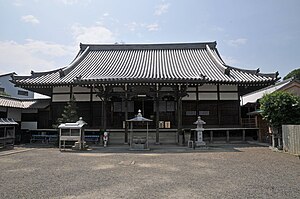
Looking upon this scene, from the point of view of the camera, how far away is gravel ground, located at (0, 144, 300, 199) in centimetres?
528

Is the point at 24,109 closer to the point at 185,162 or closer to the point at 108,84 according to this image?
the point at 108,84

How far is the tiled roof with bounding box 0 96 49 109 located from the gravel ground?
883 centimetres

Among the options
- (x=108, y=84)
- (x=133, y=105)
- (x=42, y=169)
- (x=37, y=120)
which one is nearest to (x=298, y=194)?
(x=42, y=169)

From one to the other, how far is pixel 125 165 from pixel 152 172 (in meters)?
1.55

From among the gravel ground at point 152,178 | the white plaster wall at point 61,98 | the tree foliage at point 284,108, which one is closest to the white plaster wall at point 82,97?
the white plaster wall at point 61,98

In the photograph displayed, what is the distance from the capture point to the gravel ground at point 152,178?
5.28 meters

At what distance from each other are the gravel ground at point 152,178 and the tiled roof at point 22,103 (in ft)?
29.0

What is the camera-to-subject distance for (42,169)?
797cm

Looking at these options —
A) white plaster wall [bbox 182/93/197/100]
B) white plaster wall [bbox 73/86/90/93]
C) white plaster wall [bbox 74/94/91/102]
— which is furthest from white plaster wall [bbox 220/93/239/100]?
white plaster wall [bbox 73/86/90/93]

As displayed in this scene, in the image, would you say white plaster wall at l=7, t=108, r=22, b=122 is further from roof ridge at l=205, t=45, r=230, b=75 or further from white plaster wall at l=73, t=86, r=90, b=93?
roof ridge at l=205, t=45, r=230, b=75

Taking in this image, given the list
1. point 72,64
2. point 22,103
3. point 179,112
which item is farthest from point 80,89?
point 179,112

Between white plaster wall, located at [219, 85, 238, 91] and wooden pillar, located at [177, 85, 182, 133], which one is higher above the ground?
white plaster wall, located at [219, 85, 238, 91]

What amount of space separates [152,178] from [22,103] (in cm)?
1606

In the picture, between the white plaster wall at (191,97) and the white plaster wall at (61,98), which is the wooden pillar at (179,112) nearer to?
the white plaster wall at (191,97)
